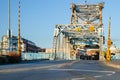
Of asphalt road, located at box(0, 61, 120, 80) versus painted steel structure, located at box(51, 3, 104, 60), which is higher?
painted steel structure, located at box(51, 3, 104, 60)

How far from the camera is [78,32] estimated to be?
106125mm

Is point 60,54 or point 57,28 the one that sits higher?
point 57,28

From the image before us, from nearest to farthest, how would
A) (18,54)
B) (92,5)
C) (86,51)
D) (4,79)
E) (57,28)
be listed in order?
1. (4,79)
2. (18,54)
3. (86,51)
4. (57,28)
5. (92,5)

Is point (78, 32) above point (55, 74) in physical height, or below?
above

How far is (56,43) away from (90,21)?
18241mm

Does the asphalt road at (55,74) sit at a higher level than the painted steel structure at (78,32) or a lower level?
lower

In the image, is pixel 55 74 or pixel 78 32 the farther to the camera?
pixel 78 32

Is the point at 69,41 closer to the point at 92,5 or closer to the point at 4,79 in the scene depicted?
the point at 92,5

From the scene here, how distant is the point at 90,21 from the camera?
10988cm

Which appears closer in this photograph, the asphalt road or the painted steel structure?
the asphalt road

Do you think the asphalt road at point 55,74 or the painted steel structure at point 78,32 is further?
the painted steel structure at point 78,32

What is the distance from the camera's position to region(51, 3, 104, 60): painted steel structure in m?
97.4

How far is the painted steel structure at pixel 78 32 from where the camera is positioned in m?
97.4

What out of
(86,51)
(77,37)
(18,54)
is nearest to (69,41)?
(77,37)
